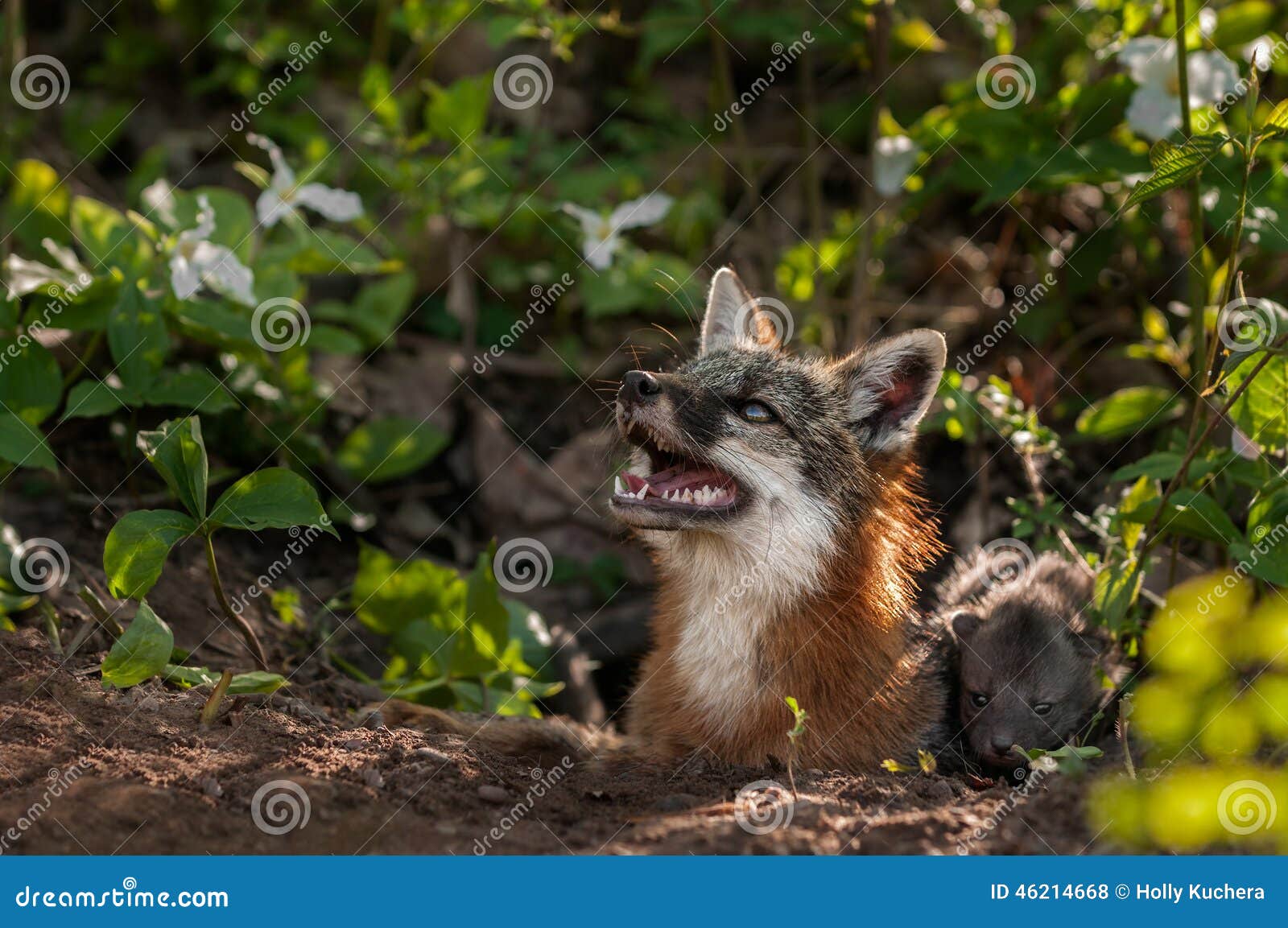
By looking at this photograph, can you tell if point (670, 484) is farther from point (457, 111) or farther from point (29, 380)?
point (457, 111)

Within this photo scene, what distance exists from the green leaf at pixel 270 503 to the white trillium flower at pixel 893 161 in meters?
4.09

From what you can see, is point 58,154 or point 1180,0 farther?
point 58,154

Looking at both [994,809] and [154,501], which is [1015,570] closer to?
[994,809]

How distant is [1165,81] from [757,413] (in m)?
2.77

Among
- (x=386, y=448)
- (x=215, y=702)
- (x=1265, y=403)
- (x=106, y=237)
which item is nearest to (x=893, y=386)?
(x=1265, y=403)

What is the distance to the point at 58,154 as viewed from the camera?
964 centimetres

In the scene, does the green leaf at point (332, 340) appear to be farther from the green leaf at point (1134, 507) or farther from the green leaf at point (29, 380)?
the green leaf at point (1134, 507)

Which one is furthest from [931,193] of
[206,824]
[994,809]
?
[206,824]

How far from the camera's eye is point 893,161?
709cm

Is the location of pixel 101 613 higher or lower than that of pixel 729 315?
lower

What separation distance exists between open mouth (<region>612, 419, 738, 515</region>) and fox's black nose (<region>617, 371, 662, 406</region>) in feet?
0.34

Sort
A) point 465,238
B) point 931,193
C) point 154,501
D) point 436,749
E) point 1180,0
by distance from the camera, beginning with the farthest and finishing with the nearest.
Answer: point 465,238, point 931,193, point 154,501, point 1180,0, point 436,749

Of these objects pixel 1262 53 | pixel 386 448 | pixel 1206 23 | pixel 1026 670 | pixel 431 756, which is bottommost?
pixel 431 756

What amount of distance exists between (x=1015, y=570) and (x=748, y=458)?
213cm
